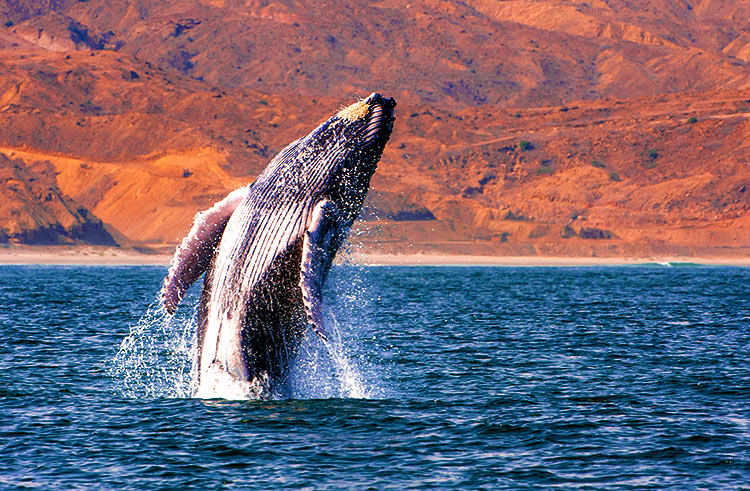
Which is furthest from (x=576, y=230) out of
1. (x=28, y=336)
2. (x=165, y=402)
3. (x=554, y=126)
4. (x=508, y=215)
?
(x=165, y=402)

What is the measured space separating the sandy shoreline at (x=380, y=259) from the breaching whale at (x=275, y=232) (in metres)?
85.3

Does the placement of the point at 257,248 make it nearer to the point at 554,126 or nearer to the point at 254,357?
the point at 254,357

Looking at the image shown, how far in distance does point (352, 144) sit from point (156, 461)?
20.1 feet

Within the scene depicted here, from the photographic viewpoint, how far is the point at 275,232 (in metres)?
13.5

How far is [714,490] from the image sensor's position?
1423 centimetres

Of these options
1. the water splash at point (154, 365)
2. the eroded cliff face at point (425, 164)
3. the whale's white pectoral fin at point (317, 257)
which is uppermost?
the eroded cliff face at point (425, 164)

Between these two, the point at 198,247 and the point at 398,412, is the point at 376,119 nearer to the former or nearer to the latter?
the point at 198,247

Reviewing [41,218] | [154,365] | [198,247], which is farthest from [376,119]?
[41,218]

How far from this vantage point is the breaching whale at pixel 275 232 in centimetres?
1352

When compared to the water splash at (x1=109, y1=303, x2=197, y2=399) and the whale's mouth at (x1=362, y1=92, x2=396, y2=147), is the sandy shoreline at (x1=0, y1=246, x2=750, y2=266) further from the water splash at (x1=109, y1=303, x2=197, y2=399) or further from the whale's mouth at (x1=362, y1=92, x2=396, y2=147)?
the whale's mouth at (x1=362, y1=92, x2=396, y2=147)

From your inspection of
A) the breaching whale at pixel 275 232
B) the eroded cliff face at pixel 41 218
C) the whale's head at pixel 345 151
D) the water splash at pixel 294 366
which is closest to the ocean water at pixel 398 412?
the water splash at pixel 294 366

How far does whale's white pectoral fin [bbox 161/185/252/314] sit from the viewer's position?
13812 mm

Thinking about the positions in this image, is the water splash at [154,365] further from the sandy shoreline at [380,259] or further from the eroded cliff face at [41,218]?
the eroded cliff face at [41,218]

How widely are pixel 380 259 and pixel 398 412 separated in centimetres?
9723
